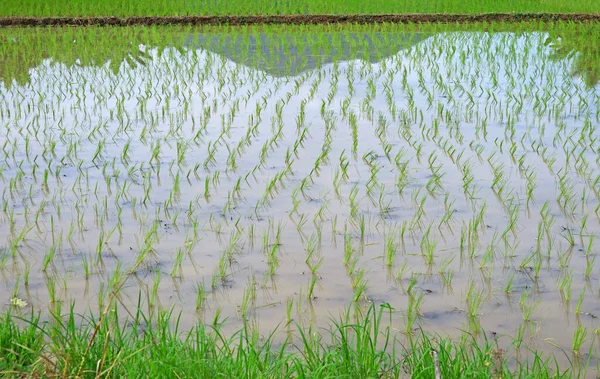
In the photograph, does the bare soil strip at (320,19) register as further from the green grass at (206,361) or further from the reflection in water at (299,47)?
the green grass at (206,361)

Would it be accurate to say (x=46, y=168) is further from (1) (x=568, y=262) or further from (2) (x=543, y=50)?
(2) (x=543, y=50)

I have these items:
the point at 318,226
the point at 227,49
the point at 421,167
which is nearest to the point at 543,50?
the point at 227,49

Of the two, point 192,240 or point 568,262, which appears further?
point 192,240

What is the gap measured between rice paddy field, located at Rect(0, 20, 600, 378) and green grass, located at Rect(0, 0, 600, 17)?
195 inches

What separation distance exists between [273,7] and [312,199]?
9.80 metres

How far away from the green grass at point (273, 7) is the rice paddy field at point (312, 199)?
4.94 m

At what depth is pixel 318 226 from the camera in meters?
3.48

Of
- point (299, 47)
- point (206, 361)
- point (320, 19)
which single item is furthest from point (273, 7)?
point (206, 361)

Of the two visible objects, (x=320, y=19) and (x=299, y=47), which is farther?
(x=320, y=19)

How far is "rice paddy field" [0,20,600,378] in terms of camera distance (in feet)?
8.73

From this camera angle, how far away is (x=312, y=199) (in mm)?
3873

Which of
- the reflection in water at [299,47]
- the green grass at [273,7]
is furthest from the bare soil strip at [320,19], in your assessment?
the reflection in water at [299,47]

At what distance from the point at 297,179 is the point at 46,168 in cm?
146

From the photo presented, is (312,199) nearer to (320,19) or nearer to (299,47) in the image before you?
(299,47)
